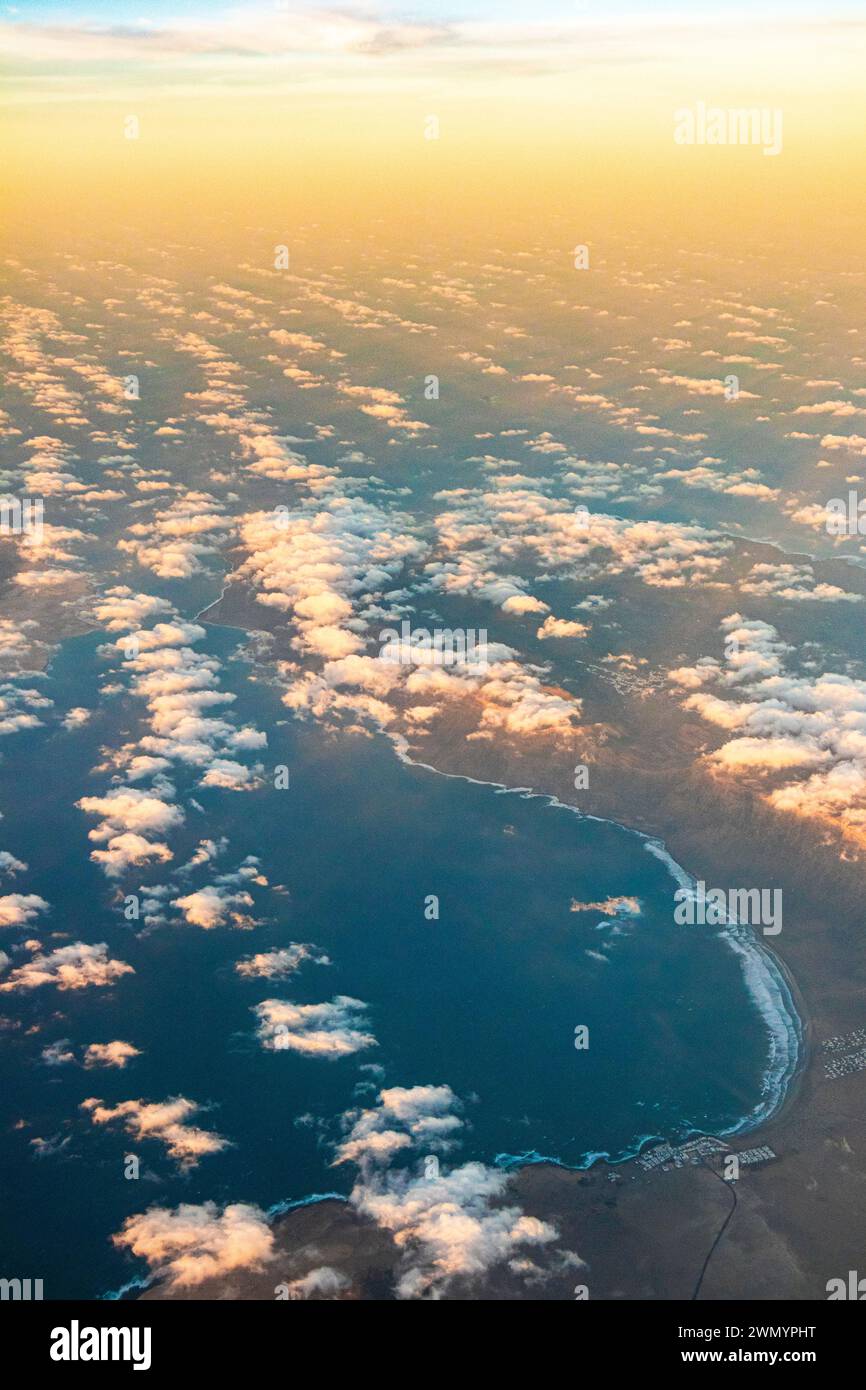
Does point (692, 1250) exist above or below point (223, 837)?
below

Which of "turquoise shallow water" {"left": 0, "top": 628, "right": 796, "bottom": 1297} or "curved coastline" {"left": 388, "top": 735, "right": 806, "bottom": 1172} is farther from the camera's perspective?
"turquoise shallow water" {"left": 0, "top": 628, "right": 796, "bottom": 1297}

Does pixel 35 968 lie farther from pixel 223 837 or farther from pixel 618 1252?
pixel 618 1252

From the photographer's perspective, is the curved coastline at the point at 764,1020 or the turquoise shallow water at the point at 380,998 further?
the turquoise shallow water at the point at 380,998

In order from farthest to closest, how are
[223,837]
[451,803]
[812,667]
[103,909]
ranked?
[812,667], [451,803], [223,837], [103,909]

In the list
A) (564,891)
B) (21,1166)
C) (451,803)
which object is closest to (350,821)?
(451,803)

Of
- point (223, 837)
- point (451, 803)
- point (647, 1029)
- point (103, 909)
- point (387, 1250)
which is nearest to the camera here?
point (387, 1250)

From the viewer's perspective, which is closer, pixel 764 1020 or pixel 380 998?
pixel 764 1020

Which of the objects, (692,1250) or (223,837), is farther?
(223,837)

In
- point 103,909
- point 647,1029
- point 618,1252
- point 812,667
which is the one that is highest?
point 812,667
